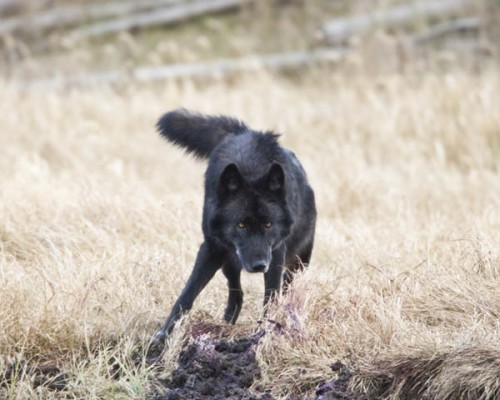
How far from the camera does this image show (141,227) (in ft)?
23.4

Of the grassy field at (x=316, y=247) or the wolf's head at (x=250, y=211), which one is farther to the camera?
the wolf's head at (x=250, y=211)

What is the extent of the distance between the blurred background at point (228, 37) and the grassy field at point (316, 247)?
1267mm

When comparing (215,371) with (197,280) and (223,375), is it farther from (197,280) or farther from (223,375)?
(197,280)

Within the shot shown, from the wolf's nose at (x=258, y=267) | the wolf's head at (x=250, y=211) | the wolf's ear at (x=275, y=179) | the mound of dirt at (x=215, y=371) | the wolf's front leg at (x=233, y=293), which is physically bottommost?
the mound of dirt at (x=215, y=371)

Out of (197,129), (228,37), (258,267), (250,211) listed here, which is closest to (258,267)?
(258,267)

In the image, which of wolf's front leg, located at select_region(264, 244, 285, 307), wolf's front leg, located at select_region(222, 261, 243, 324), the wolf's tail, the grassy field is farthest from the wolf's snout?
the wolf's tail

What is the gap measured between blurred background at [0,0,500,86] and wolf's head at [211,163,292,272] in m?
7.79

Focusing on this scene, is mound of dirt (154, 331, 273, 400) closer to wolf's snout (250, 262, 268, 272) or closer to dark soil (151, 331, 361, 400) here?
dark soil (151, 331, 361, 400)

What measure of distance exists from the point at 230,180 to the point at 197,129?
854 millimetres

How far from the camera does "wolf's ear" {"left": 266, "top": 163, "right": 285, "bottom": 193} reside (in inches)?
204

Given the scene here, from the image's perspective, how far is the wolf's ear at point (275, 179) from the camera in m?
5.17

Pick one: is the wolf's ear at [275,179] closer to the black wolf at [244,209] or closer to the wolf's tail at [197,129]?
the black wolf at [244,209]

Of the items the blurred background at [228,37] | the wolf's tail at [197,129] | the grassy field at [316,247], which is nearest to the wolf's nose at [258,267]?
the grassy field at [316,247]

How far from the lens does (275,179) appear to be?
205 inches
